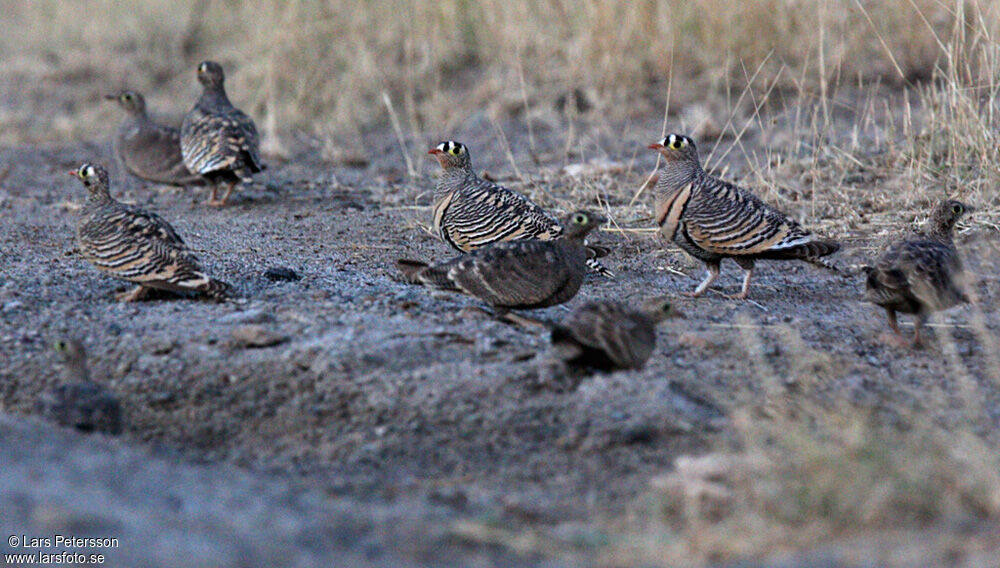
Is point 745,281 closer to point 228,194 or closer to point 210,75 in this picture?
point 228,194

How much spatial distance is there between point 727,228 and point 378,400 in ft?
7.90

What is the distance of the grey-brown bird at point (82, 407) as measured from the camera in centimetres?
441

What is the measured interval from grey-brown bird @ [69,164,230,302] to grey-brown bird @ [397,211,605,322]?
3.67 ft

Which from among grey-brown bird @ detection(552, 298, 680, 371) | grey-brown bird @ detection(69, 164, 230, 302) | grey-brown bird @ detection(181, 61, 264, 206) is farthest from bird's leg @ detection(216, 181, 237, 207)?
grey-brown bird @ detection(552, 298, 680, 371)

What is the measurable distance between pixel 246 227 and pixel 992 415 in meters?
5.16

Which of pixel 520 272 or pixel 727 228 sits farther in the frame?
pixel 727 228

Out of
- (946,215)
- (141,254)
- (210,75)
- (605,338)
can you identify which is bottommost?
(605,338)

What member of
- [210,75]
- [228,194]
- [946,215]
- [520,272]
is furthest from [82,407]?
[210,75]

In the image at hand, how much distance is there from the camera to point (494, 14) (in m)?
11.5

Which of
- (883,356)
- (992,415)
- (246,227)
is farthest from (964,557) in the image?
(246,227)

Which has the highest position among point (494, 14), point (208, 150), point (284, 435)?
point (494, 14)

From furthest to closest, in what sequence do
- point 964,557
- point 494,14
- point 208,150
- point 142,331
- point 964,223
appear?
point 494,14
point 208,150
point 964,223
point 142,331
point 964,557

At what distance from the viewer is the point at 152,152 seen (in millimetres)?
9109

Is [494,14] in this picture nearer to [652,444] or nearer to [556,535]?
[652,444]
